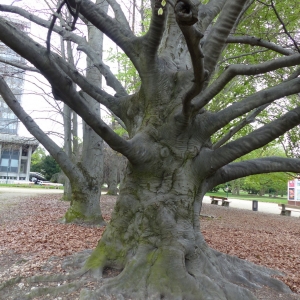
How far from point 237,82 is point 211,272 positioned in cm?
1037

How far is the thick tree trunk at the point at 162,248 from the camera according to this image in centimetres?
365

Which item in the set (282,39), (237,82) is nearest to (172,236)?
(282,39)

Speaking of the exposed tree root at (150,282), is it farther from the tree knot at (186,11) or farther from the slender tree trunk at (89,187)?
the slender tree trunk at (89,187)

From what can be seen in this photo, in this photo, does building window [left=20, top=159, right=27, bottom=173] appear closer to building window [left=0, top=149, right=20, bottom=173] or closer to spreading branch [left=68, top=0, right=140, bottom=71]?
building window [left=0, top=149, right=20, bottom=173]

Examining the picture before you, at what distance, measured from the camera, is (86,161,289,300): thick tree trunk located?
12.0 ft

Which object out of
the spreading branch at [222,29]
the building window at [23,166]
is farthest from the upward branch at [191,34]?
the building window at [23,166]

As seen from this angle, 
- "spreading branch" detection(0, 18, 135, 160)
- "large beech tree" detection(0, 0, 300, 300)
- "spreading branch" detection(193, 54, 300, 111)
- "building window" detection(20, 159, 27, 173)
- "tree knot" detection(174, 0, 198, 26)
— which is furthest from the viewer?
"building window" detection(20, 159, 27, 173)

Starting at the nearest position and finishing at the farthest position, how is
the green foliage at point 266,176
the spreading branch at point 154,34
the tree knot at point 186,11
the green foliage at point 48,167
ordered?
the tree knot at point 186,11, the spreading branch at point 154,34, the green foliage at point 266,176, the green foliage at point 48,167

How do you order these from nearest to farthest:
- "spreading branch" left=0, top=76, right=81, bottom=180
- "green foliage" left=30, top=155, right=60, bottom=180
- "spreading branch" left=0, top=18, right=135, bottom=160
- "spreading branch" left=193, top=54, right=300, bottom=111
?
1. "spreading branch" left=0, top=18, right=135, bottom=160
2. "spreading branch" left=193, top=54, right=300, bottom=111
3. "spreading branch" left=0, top=76, right=81, bottom=180
4. "green foliage" left=30, top=155, right=60, bottom=180

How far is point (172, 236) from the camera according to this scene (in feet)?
12.7

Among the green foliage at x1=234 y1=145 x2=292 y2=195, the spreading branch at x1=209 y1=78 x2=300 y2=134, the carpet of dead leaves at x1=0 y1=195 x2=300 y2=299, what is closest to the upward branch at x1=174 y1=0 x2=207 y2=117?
the spreading branch at x1=209 y1=78 x2=300 y2=134

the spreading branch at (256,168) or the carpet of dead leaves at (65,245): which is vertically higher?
the spreading branch at (256,168)

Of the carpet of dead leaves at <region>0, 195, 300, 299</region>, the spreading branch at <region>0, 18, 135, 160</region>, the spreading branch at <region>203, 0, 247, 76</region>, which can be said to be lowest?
the carpet of dead leaves at <region>0, 195, 300, 299</region>

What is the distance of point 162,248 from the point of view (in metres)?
3.86
